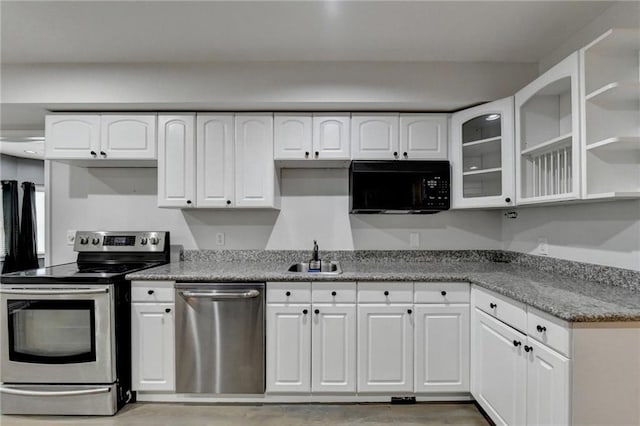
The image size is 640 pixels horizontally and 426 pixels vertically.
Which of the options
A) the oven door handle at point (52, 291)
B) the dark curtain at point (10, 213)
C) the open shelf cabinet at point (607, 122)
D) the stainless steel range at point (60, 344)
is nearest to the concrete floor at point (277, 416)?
the stainless steel range at point (60, 344)

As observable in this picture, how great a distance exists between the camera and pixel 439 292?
2.20 meters

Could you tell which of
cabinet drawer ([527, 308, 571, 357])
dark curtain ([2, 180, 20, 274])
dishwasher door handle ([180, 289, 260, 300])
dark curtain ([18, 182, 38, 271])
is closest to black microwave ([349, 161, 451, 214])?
dishwasher door handle ([180, 289, 260, 300])

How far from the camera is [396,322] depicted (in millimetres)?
2199

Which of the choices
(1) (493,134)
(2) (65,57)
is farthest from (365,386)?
(2) (65,57)

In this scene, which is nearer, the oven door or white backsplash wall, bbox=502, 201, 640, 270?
Answer: white backsplash wall, bbox=502, 201, 640, 270

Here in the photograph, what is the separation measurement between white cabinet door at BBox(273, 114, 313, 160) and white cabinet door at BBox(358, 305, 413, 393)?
126 cm

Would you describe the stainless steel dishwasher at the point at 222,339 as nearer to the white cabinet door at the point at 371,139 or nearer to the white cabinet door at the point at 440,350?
the white cabinet door at the point at 440,350

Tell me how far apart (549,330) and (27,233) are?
237 inches

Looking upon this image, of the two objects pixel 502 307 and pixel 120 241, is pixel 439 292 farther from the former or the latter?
pixel 120 241

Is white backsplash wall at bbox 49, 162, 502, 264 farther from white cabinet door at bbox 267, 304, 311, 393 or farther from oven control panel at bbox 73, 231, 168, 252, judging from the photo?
white cabinet door at bbox 267, 304, 311, 393

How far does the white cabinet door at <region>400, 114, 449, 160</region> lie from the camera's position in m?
2.54

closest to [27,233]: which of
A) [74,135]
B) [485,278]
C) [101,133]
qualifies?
[74,135]

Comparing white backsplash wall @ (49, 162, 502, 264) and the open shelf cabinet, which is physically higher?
the open shelf cabinet

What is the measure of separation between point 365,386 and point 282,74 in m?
2.30
